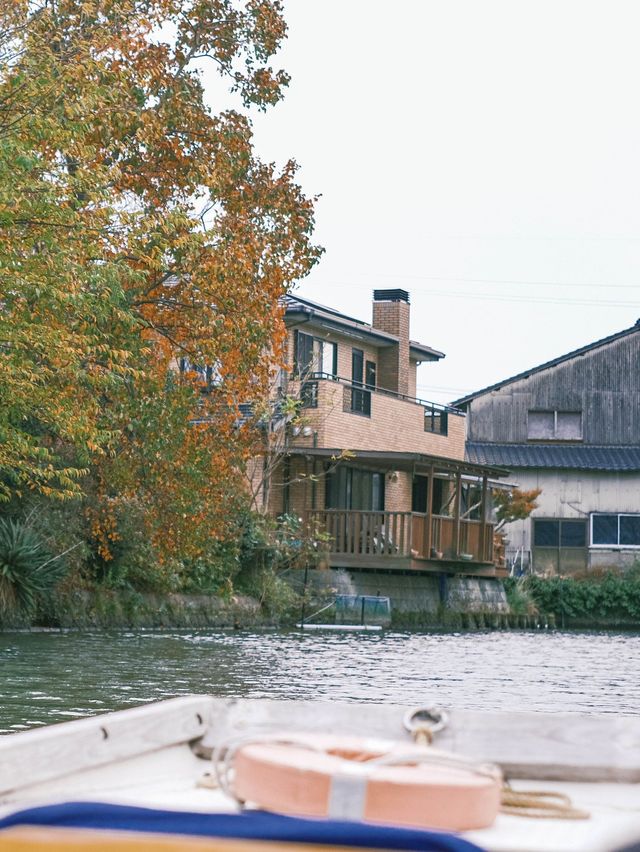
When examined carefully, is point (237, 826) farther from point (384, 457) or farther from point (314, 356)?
point (314, 356)

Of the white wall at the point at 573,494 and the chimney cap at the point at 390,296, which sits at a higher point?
the chimney cap at the point at 390,296

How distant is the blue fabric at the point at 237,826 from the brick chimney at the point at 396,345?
132ft

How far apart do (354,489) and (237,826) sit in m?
36.1

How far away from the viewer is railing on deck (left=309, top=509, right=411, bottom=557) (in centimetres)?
3384

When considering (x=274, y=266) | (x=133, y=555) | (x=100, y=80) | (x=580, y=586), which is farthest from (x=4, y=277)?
(x=580, y=586)

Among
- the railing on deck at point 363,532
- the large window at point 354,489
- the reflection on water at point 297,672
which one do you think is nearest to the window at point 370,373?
the large window at point 354,489

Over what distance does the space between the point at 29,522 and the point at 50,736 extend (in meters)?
20.9

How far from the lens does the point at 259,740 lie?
3.69 metres

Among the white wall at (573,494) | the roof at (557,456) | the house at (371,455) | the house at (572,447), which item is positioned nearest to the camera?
the house at (371,455)

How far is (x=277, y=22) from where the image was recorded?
84.6 ft

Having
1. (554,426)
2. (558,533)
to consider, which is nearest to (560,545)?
(558,533)

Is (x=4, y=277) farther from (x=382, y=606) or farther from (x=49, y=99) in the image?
(x=382, y=606)

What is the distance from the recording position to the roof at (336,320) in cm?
3759

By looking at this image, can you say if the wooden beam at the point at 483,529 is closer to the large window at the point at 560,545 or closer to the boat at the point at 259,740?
the large window at the point at 560,545
